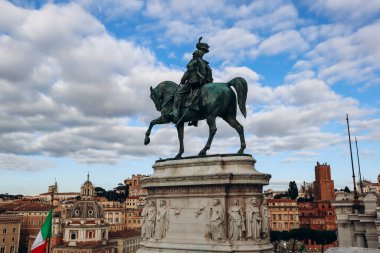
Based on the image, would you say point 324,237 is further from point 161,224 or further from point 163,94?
point 161,224

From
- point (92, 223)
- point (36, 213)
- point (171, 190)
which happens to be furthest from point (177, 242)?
point (36, 213)

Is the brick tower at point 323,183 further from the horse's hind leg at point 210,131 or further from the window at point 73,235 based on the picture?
the horse's hind leg at point 210,131

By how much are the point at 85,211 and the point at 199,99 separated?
236 ft

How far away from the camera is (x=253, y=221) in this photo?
12.7m

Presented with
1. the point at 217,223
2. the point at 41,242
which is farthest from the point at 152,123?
the point at 41,242

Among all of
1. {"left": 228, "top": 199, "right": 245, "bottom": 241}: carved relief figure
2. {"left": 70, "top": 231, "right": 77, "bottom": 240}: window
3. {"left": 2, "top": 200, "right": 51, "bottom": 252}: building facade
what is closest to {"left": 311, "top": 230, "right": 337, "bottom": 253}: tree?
{"left": 70, "top": 231, "right": 77, "bottom": 240}: window

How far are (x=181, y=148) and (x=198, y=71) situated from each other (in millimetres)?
3249

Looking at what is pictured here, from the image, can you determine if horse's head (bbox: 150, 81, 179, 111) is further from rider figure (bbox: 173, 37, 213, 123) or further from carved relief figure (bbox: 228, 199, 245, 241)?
carved relief figure (bbox: 228, 199, 245, 241)

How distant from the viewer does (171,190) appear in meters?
14.3

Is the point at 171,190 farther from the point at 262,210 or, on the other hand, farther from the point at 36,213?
the point at 36,213

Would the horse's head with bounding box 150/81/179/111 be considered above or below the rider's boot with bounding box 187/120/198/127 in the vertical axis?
above

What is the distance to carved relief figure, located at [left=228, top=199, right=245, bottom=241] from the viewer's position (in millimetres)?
12570

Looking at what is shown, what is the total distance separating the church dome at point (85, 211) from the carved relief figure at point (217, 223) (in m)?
72.2

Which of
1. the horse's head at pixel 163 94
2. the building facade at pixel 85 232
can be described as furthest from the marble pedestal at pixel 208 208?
the building facade at pixel 85 232
